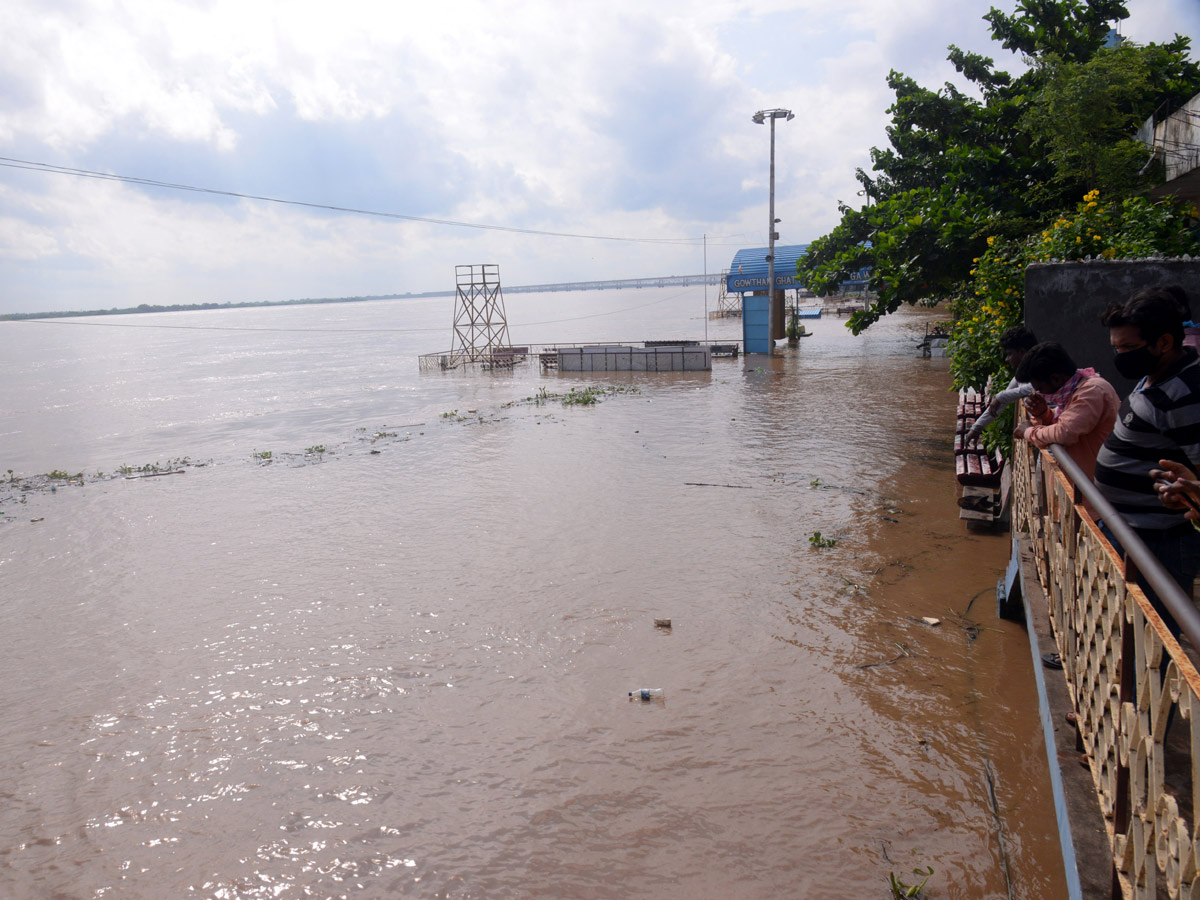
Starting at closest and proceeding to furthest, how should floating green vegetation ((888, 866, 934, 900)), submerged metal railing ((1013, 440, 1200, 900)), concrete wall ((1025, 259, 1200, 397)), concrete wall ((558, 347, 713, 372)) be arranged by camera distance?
submerged metal railing ((1013, 440, 1200, 900)) < floating green vegetation ((888, 866, 934, 900)) < concrete wall ((1025, 259, 1200, 397)) < concrete wall ((558, 347, 713, 372))

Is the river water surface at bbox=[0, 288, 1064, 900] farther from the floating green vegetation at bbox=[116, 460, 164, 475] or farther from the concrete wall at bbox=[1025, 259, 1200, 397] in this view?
the floating green vegetation at bbox=[116, 460, 164, 475]

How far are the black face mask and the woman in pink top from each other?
2.73 ft

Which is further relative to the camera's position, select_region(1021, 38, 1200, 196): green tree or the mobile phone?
select_region(1021, 38, 1200, 196): green tree

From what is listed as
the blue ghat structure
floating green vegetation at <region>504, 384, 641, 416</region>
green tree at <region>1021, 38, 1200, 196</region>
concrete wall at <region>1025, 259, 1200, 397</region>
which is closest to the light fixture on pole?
the blue ghat structure

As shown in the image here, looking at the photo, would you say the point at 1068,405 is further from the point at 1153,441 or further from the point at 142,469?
the point at 142,469

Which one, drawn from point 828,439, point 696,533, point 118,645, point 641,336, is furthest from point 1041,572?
point 641,336

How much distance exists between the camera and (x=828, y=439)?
53.1 feet

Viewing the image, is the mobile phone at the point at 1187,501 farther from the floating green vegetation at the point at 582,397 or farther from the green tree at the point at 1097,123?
the floating green vegetation at the point at 582,397

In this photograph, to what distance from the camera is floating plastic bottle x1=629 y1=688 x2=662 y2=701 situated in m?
6.31

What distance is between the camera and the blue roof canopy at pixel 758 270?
38438 mm

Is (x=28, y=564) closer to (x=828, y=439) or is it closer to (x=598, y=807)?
(x=598, y=807)

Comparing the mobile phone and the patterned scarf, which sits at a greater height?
the patterned scarf

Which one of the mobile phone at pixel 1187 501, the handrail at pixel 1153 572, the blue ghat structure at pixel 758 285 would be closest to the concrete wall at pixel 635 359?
the blue ghat structure at pixel 758 285

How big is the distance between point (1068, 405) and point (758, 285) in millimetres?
35039
